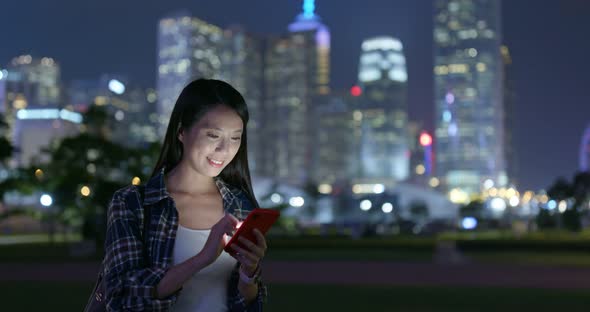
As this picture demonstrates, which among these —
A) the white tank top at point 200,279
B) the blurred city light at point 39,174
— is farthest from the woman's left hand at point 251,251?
the blurred city light at point 39,174

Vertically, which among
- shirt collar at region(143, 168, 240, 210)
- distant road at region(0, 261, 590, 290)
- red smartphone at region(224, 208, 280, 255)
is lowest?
distant road at region(0, 261, 590, 290)

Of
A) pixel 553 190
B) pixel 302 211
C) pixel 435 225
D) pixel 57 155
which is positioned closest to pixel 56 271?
pixel 57 155

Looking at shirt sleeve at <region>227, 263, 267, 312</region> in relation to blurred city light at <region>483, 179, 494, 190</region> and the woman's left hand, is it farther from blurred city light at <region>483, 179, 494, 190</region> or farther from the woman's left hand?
blurred city light at <region>483, 179, 494, 190</region>

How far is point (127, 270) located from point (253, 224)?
520 millimetres

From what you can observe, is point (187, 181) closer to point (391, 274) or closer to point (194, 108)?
point (194, 108)

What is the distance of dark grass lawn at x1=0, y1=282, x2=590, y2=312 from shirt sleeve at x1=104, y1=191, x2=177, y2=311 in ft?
34.6

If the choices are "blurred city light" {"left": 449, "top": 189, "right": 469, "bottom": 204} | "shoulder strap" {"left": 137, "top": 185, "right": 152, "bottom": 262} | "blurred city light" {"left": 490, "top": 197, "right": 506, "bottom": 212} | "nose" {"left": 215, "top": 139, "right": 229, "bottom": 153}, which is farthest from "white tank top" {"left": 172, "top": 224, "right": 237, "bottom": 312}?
"blurred city light" {"left": 449, "top": 189, "right": 469, "bottom": 204}

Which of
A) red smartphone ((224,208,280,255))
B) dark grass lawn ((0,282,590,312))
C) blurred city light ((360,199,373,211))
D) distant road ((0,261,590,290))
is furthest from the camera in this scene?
blurred city light ((360,199,373,211))

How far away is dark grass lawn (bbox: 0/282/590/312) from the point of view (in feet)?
45.2

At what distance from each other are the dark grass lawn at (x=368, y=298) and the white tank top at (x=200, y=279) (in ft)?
33.9

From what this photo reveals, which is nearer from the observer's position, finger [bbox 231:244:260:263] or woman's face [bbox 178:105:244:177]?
finger [bbox 231:244:260:263]

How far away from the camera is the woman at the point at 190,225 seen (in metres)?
2.82

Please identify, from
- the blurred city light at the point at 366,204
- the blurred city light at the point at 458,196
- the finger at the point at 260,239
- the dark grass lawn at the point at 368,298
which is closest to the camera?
the finger at the point at 260,239

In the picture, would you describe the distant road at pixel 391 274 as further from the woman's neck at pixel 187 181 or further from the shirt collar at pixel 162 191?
the woman's neck at pixel 187 181
